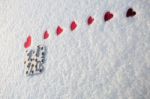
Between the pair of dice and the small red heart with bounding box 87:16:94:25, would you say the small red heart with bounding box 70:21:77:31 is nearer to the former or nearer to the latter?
the small red heart with bounding box 87:16:94:25

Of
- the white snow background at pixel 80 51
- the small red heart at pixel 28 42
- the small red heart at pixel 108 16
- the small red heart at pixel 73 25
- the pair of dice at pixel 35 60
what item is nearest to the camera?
the white snow background at pixel 80 51

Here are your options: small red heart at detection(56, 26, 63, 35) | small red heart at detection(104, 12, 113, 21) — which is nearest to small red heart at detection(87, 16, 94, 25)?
small red heart at detection(104, 12, 113, 21)

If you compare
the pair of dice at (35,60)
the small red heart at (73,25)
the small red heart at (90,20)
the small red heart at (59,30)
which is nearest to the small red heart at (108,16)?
the small red heart at (90,20)

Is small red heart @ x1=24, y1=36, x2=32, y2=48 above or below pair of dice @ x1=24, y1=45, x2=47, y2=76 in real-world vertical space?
above

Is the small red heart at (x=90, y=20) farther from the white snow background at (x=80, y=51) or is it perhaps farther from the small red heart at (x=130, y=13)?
the small red heart at (x=130, y=13)

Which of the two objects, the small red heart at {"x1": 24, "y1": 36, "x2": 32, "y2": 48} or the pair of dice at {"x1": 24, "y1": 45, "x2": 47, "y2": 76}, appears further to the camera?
the small red heart at {"x1": 24, "y1": 36, "x2": 32, "y2": 48}
